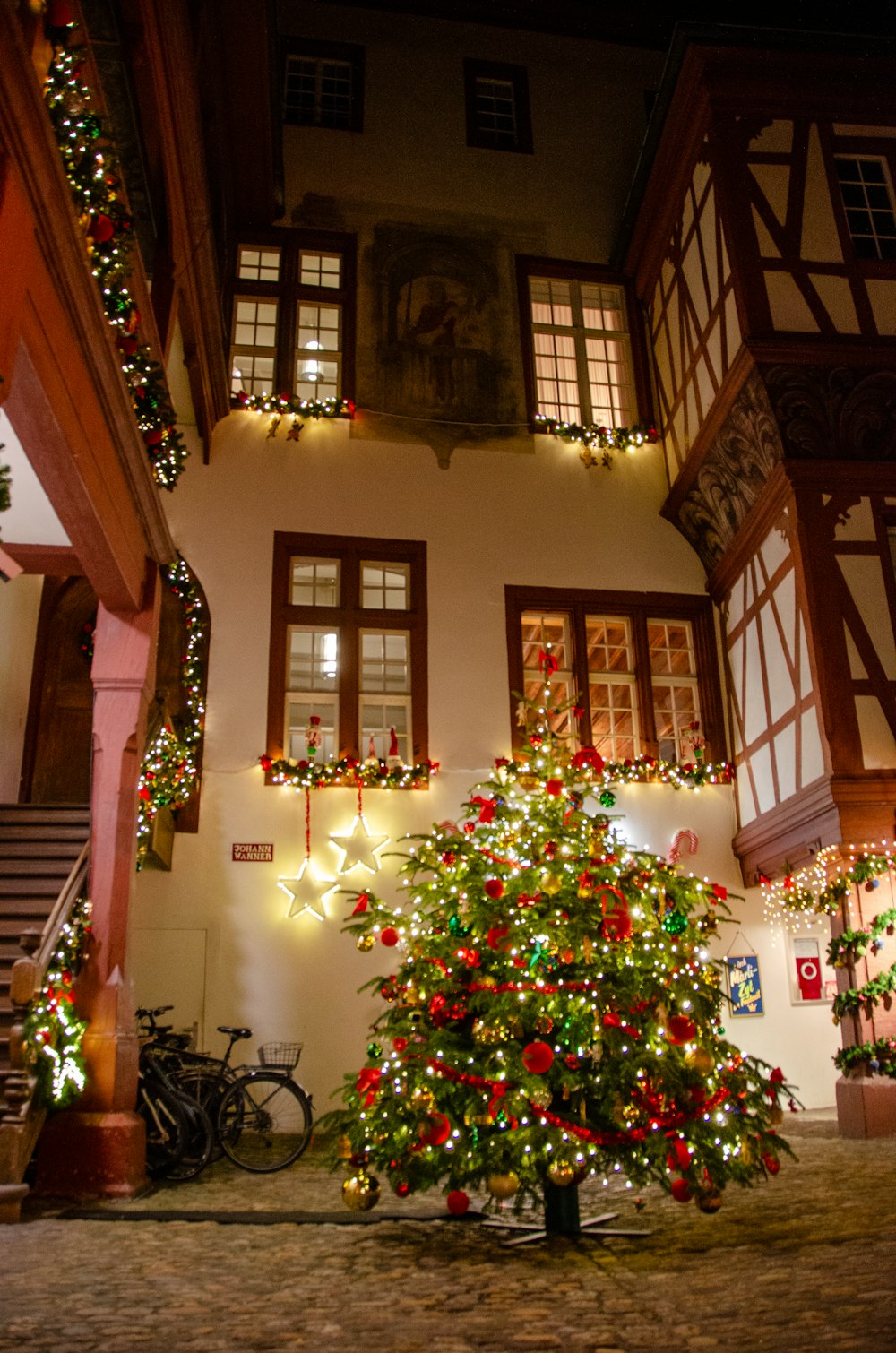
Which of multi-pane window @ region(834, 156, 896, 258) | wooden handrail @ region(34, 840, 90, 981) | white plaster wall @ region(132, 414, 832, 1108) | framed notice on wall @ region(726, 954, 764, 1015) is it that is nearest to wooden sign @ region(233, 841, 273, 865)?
white plaster wall @ region(132, 414, 832, 1108)

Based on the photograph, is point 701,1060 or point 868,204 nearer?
point 701,1060

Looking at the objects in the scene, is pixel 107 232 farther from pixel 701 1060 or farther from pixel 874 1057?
pixel 874 1057

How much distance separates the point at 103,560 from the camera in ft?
21.5

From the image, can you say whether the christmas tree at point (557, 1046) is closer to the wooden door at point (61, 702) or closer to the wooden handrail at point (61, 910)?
the wooden handrail at point (61, 910)

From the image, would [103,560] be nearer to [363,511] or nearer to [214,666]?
[214,666]

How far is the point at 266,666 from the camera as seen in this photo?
34.8 ft

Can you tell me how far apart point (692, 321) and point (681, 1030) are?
8599 mm

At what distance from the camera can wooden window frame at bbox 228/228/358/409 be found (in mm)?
12062

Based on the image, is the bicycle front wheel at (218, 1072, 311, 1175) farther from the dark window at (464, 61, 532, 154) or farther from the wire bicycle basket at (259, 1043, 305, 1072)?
the dark window at (464, 61, 532, 154)

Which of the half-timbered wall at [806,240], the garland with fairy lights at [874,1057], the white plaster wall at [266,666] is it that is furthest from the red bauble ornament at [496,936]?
the half-timbered wall at [806,240]

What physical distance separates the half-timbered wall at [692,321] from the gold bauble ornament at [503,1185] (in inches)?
309

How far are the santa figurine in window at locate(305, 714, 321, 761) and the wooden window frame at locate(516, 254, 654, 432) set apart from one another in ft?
14.1

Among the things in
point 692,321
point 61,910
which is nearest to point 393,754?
point 61,910

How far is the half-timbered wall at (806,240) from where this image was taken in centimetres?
998
